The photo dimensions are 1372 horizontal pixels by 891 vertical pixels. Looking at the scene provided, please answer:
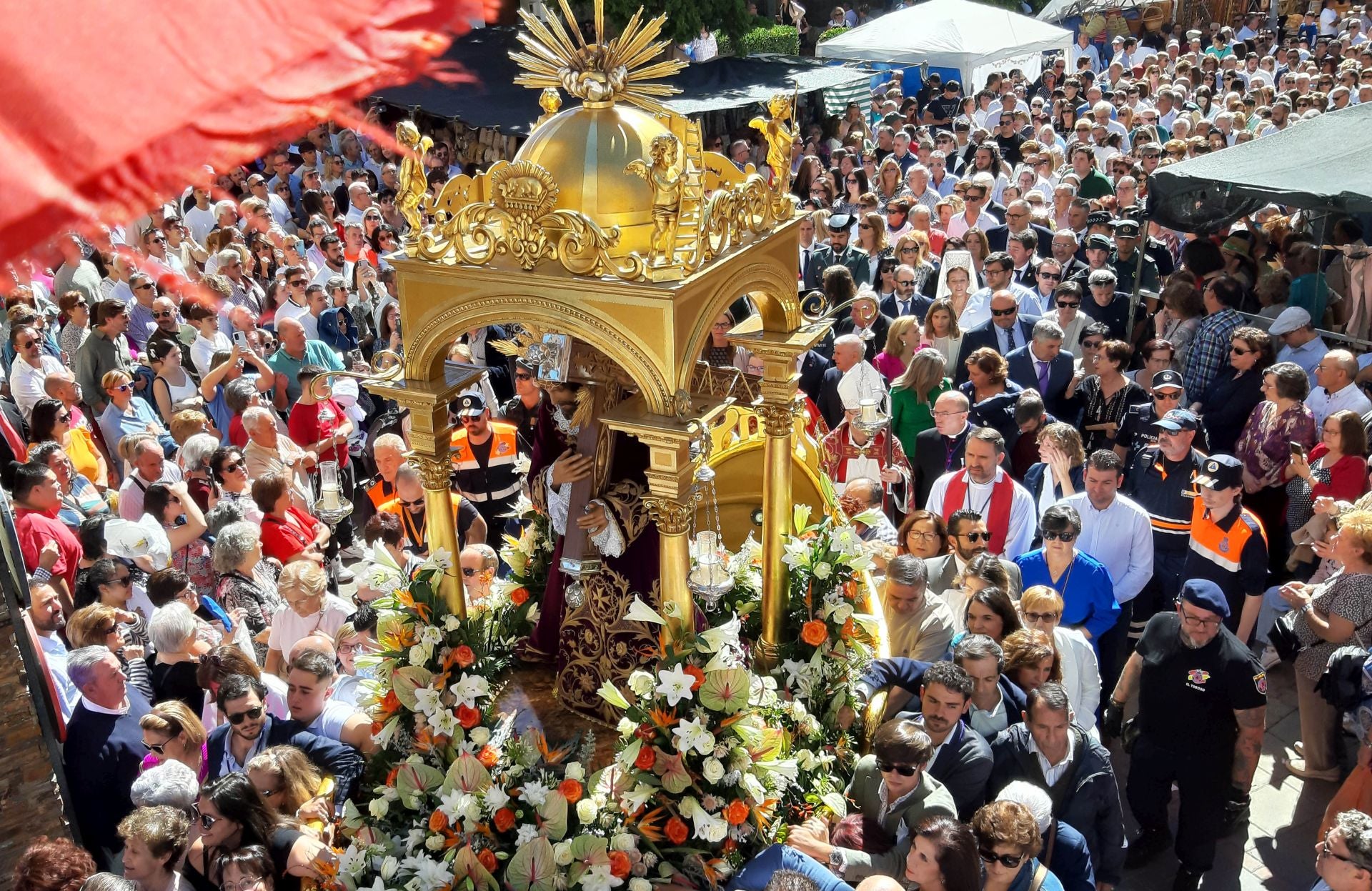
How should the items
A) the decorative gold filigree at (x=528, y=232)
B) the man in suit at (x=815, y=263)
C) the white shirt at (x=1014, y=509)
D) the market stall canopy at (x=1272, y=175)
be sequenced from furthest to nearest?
the man in suit at (x=815, y=263), the market stall canopy at (x=1272, y=175), the white shirt at (x=1014, y=509), the decorative gold filigree at (x=528, y=232)

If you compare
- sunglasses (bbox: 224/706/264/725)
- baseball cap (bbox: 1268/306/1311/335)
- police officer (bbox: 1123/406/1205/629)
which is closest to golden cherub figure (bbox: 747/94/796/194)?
sunglasses (bbox: 224/706/264/725)

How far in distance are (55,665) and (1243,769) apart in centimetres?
580

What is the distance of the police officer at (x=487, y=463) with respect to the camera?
796 centimetres

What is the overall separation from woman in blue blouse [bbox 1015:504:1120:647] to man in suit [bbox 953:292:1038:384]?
2.95 meters

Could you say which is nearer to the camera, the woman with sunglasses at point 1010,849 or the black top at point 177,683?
the woman with sunglasses at point 1010,849

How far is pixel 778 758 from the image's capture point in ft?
14.3

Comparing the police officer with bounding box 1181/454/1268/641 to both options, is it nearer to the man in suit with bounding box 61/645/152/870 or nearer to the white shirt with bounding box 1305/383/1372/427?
the white shirt with bounding box 1305/383/1372/427

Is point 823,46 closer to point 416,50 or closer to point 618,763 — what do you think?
point 618,763

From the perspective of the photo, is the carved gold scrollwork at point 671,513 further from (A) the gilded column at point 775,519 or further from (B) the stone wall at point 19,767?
(B) the stone wall at point 19,767

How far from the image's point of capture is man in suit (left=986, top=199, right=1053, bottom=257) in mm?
11000

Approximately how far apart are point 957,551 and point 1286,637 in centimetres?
197

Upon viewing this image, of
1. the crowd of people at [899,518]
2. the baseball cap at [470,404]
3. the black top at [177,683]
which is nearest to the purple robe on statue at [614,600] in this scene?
the crowd of people at [899,518]

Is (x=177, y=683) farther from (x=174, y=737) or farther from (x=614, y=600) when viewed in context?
(x=614, y=600)

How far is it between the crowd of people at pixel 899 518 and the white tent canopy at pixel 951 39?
7.45 m
